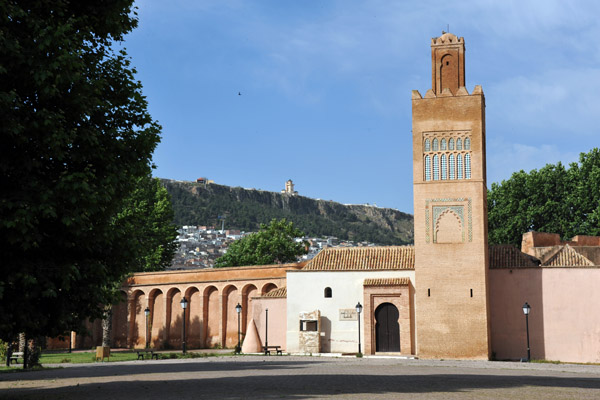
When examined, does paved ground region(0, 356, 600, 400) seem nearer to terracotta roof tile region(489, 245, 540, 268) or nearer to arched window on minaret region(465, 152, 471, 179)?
terracotta roof tile region(489, 245, 540, 268)

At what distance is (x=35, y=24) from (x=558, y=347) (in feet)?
91.5

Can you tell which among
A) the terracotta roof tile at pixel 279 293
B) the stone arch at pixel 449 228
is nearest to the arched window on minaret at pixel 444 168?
the stone arch at pixel 449 228

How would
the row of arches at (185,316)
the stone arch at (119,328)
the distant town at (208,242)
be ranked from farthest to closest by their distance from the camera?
Answer: the distant town at (208,242)
the stone arch at (119,328)
the row of arches at (185,316)

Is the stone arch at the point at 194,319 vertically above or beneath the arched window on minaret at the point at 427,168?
beneath

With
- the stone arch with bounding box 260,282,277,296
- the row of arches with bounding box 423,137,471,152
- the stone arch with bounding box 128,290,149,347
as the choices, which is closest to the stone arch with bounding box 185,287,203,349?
the stone arch with bounding box 128,290,149,347

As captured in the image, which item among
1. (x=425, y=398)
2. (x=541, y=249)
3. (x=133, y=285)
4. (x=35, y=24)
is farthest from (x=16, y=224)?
(x=133, y=285)

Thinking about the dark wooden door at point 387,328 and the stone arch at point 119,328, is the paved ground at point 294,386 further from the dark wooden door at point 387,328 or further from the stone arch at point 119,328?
the stone arch at point 119,328

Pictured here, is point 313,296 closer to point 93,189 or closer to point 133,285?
point 133,285

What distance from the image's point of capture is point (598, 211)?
48.5 meters

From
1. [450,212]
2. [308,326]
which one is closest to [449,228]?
[450,212]

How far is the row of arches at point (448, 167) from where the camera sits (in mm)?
34344

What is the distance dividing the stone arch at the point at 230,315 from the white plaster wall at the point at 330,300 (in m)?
9.23

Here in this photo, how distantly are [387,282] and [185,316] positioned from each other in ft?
56.1

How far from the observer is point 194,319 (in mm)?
47375
